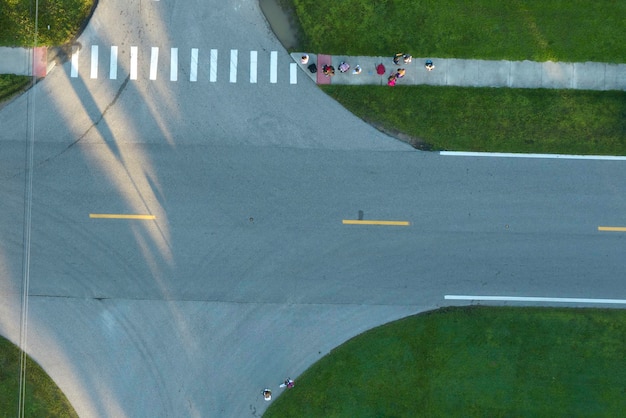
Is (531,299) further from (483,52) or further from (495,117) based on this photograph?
(483,52)

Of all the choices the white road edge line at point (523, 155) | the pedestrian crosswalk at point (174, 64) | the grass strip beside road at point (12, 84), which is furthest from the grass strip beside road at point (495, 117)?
the grass strip beside road at point (12, 84)

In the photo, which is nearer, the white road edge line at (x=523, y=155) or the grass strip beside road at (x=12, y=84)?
the grass strip beside road at (x=12, y=84)

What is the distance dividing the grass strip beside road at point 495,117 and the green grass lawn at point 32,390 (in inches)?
544

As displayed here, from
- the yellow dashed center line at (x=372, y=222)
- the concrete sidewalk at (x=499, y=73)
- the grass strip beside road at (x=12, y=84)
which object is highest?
the grass strip beside road at (x=12, y=84)

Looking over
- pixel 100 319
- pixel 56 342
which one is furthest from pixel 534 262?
pixel 56 342

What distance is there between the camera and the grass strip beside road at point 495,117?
667 inches

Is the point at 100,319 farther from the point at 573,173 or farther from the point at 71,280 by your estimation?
the point at 573,173

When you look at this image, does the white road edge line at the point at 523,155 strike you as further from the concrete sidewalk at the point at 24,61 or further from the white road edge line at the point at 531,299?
the concrete sidewalk at the point at 24,61

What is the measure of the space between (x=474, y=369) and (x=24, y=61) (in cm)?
1879

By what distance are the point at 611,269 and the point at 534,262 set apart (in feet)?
8.92

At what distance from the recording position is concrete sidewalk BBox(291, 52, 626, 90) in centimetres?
1700

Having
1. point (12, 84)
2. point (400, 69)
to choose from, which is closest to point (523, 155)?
point (400, 69)

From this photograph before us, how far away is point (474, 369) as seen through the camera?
16.7 meters

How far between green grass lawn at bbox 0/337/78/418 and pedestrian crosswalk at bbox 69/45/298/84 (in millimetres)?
9911
